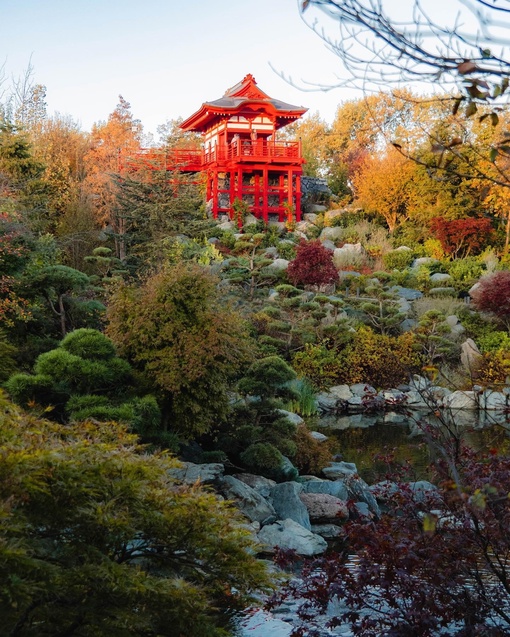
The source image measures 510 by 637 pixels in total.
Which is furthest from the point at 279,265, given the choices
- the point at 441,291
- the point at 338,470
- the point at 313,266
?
the point at 338,470

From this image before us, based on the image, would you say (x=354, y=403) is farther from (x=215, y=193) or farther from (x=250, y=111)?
(x=250, y=111)

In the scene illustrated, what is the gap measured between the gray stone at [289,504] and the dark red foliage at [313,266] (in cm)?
1172

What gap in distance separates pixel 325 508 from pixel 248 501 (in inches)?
40.9

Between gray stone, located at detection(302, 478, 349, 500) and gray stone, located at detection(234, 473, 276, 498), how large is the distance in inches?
20.1

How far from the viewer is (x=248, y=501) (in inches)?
316

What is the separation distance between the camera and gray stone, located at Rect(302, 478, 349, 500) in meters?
9.18

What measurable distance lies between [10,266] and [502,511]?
9070 mm

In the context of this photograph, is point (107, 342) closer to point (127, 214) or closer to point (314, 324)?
point (314, 324)

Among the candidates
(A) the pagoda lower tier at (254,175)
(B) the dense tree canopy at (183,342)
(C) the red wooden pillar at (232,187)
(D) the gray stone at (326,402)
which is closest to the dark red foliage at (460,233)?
(A) the pagoda lower tier at (254,175)

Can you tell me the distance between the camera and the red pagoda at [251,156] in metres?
26.4

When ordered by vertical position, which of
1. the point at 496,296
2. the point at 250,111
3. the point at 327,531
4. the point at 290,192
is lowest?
the point at 327,531

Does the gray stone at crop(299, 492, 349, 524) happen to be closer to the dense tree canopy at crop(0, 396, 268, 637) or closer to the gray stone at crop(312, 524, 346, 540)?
the gray stone at crop(312, 524, 346, 540)

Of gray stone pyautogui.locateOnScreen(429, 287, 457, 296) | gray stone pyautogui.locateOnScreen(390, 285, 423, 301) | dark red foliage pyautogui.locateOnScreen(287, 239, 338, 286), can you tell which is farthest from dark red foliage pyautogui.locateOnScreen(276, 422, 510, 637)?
gray stone pyautogui.locateOnScreen(429, 287, 457, 296)

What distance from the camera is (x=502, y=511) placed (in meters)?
3.72
